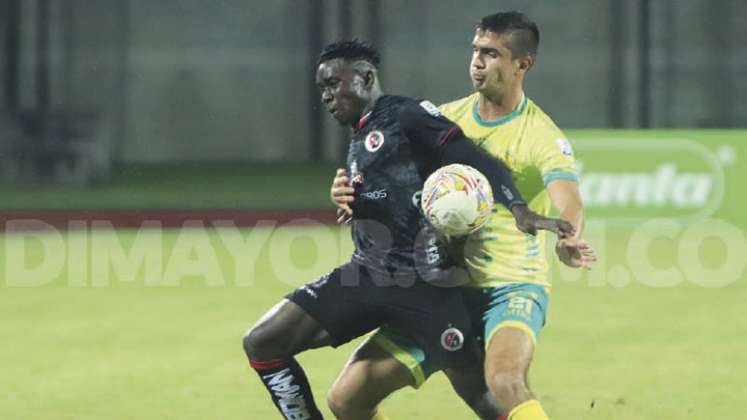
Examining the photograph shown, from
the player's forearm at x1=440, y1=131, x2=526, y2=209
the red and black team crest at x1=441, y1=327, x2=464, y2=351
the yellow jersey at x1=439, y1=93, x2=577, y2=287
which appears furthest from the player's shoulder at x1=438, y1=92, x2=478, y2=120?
the red and black team crest at x1=441, y1=327, x2=464, y2=351

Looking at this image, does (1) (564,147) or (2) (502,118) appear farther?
(2) (502,118)

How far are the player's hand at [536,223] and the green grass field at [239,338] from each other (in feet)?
6.00

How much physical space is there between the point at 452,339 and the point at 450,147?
75 centimetres

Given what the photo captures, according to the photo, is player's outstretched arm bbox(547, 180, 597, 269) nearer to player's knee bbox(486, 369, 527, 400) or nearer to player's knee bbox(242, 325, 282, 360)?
player's knee bbox(486, 369, 527, 400)

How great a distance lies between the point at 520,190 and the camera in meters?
5.52

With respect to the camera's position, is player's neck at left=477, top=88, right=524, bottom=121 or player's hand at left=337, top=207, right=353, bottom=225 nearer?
player's hand at left=337, top=207, right=353, bottom=225

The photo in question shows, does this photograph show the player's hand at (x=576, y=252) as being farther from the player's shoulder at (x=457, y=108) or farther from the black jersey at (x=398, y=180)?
the player's shoulder at (x=457, y=108)

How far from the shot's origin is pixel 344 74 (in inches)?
214

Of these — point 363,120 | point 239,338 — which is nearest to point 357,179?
point 363,120

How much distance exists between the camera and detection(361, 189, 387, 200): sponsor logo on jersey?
5441mm

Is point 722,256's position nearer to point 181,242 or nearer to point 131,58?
point 181,242

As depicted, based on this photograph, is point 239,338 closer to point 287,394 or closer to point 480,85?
point 287,394

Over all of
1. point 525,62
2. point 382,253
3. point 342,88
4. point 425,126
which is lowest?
point 382,253

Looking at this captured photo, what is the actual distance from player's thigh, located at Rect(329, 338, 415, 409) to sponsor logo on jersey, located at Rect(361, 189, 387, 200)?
0.62m
